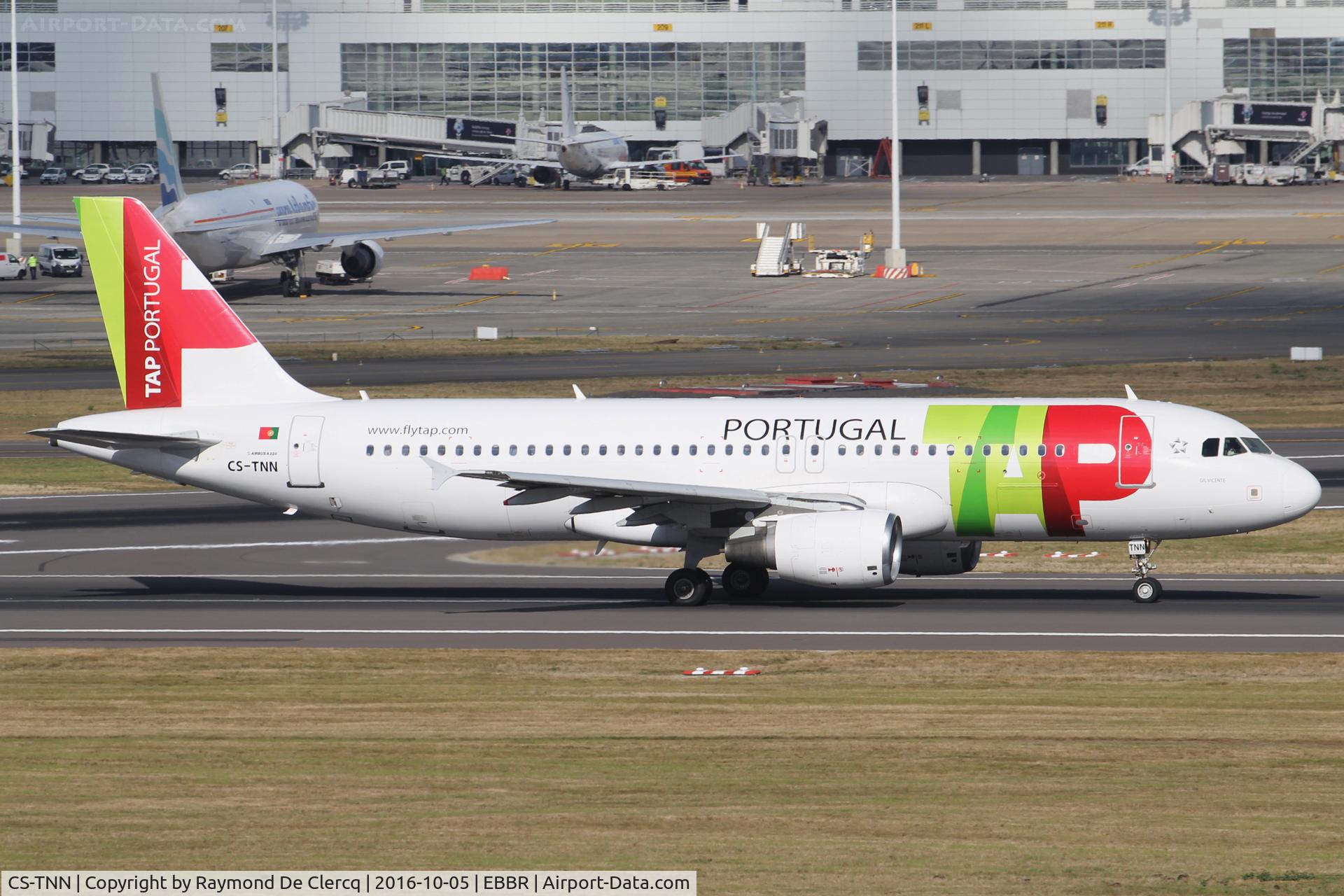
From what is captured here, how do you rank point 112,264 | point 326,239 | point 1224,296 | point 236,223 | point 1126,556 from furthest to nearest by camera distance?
1. point 326,239
2. point 236,223
3. point 1224,296
4. point 1126,556
5. point 112,264

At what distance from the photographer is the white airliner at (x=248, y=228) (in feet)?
342

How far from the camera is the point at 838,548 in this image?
3550 centimetres

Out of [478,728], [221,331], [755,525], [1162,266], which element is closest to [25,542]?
[221,331]

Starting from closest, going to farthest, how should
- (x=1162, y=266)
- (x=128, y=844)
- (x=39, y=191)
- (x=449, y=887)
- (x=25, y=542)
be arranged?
(x=449, y=887) < (x=128, y=844) < (x=25, y=542) < (x=1162, y=266) < (x=39, y=191)

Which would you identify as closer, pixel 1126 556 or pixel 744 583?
pixel 744 583

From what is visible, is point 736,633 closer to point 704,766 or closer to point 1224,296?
point 704,766

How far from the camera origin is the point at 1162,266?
11838 centimetres

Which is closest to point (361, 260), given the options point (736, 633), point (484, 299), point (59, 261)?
point (484, 299)

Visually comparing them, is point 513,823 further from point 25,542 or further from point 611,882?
point 25,542

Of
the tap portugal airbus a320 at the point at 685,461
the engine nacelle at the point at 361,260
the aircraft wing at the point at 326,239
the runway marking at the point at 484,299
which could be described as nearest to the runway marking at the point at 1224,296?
the aircraft wing at the point at 326,239

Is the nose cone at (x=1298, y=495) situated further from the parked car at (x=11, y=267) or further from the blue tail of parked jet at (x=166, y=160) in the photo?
the parked car at (x=11, y=267)

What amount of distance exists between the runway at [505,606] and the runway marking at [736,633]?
7 centimetres

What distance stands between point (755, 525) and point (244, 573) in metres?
13.9

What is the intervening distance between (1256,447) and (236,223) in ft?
264
